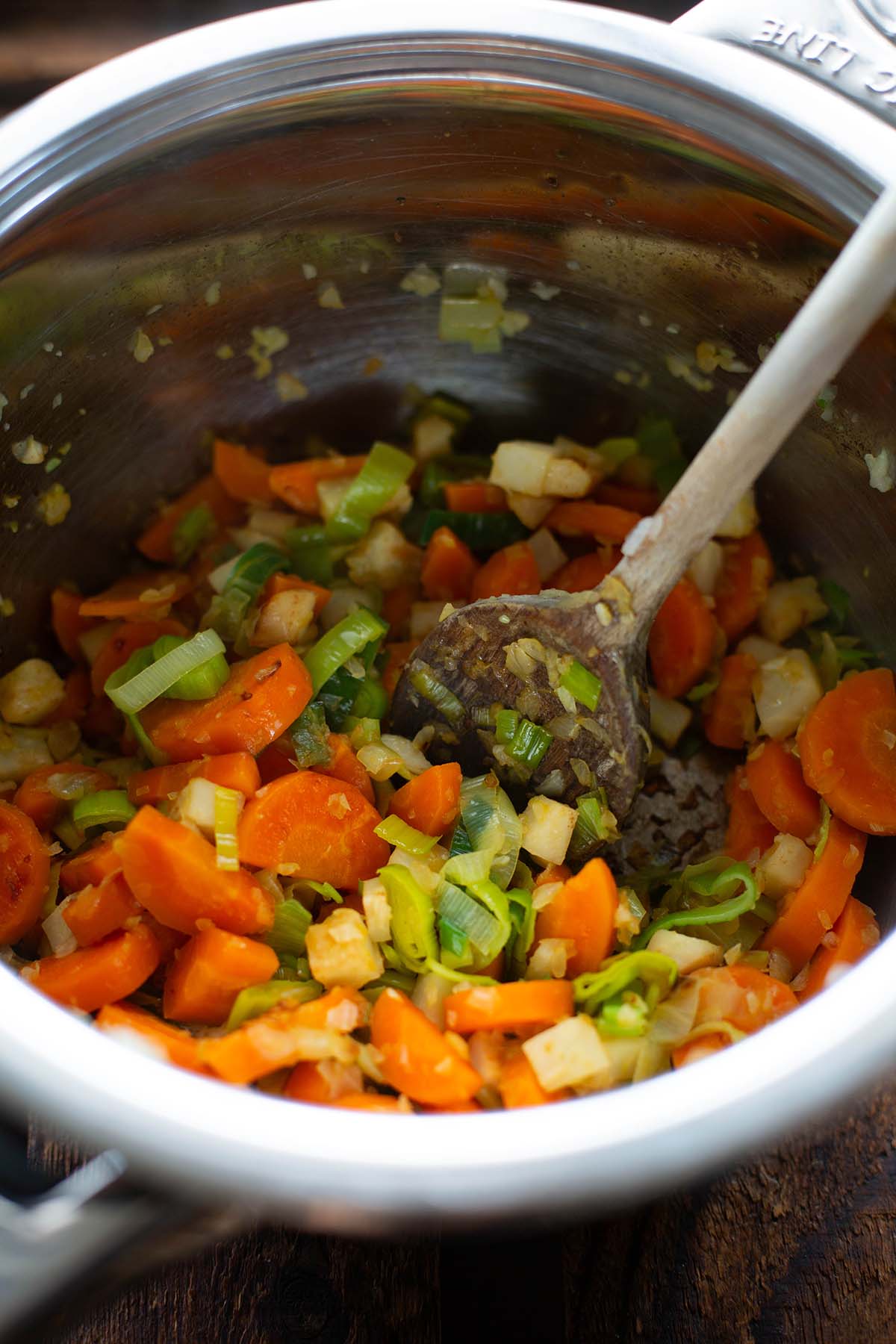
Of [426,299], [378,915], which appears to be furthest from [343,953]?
[426,299]

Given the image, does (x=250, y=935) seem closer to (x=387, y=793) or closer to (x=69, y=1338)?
(x=387, y=793)

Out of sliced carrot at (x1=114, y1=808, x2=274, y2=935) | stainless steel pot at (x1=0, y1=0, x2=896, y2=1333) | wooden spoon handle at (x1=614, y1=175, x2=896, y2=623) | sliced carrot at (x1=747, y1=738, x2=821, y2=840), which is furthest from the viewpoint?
sliced carrot at (x1=747, y1=738, x2=821, y2=840)

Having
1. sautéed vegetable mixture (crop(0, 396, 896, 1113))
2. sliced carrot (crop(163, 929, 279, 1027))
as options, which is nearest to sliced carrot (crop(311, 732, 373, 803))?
sautéed vegetable mixture (crop(0, 396, 896, 1113))

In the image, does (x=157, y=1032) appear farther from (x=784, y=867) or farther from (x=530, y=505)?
(x=530, y=505)

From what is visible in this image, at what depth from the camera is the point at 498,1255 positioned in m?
1.71

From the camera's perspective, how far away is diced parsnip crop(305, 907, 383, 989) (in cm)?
156

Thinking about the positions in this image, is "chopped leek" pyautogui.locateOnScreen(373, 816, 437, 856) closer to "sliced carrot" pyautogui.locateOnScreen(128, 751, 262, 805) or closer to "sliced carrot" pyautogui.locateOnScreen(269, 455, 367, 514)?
"sliced carrot" pyautogui.locateOnScreen(128, 751, 262, 805)

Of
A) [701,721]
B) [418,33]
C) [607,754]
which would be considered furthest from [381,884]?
[418,33]

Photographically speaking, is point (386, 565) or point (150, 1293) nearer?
point (150, 1293)

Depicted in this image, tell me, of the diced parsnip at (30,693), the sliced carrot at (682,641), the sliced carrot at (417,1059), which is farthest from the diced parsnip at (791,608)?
the diced parsnip at (30,693)

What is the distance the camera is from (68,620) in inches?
80.4

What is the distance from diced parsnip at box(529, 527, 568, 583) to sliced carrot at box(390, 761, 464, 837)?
1.77ft

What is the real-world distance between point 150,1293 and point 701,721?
1341 mm

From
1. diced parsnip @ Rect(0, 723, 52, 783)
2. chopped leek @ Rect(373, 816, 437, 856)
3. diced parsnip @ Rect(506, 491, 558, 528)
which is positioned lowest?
diced parsnip @ Rect(0, 723, 52, 783)
